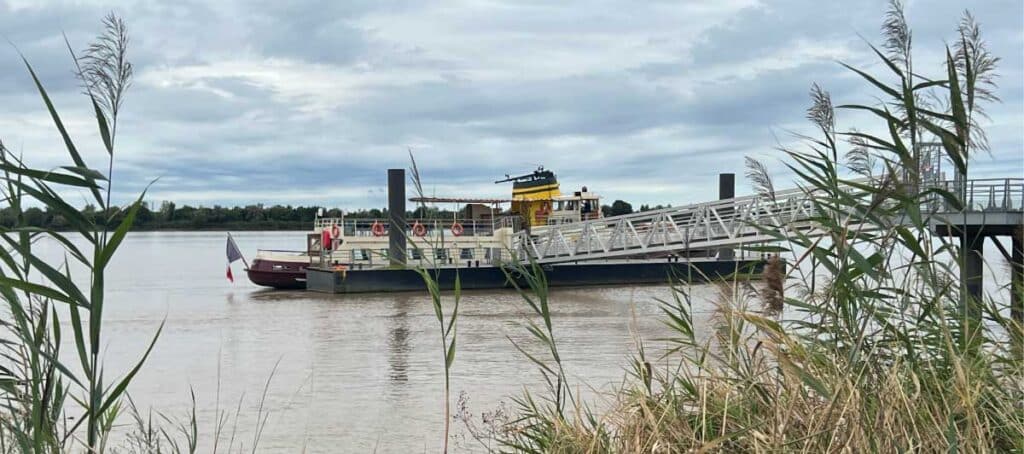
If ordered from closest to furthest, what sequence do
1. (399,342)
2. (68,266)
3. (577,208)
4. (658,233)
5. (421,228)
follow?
1. (68,266)
2. (421,228)
3. (399,342)
4. (658,233)
5. (577,208)

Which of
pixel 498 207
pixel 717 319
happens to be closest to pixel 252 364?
pixel 717 319

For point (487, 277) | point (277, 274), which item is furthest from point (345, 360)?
point (277, 274)

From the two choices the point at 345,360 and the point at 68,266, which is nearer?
A: the point at 68,266

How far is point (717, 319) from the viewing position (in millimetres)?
4516

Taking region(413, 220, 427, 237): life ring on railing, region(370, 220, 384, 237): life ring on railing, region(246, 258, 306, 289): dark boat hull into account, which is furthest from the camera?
region(370, 220, 384, 237): life ring on railing

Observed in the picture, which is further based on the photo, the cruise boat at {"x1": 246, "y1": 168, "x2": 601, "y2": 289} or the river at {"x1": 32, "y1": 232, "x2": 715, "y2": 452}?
the cruise boat at {"x1": 246, "y1": 168, "x2": 601, "y2": 289}

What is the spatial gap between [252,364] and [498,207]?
21.1m

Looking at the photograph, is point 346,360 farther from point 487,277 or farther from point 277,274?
point 277,274

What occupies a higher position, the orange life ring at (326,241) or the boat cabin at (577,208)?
the boat cabin at (577,208)

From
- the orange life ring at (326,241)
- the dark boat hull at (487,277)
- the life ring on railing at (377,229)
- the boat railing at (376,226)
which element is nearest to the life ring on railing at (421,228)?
the dark boat hull at (487,277)

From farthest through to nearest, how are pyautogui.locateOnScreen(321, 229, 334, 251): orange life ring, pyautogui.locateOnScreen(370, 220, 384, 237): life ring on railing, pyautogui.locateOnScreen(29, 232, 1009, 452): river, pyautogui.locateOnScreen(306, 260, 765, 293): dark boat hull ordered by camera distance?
pyautogui.locateOnScreen(370, 220, 384, 237): life ring on railing, pyautogui.locateOnScreen(321, 229, 334, 251): orange life ring, pyautogui.locateOnScreen(306, 260, 765, 293): dark boat hull, pyautogui.locateOnScreen(29, 232, 1009, 452): river

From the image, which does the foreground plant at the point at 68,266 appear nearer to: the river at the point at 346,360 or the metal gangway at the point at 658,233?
the river at the point at 346,360

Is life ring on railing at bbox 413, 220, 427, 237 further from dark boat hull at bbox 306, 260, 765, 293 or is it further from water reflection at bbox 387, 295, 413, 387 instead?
dark boat hull at bbox 306, 260, 765, 293

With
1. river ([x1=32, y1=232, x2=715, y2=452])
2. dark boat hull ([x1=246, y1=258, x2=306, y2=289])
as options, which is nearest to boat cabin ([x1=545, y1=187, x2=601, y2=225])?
river ([x1=32, y1=232, x2=715, y2=452])
